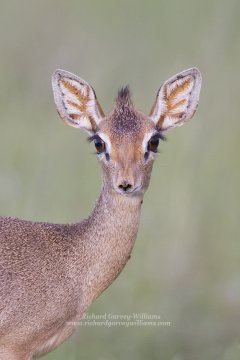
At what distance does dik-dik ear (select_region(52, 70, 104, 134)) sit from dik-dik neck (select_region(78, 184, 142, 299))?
570 millimetres

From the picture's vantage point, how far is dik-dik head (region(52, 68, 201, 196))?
8727 mm

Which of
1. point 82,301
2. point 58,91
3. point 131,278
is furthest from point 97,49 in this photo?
point 82,301

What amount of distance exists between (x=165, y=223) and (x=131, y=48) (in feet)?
8.04

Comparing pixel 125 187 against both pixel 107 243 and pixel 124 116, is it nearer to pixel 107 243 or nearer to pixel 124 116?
pixel 107 243

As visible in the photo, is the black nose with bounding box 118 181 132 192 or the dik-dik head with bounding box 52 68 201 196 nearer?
the black nose with bounding box 118 181 132 192

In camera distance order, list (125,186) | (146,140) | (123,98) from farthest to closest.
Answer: (123,98), (146,140), (125,186)

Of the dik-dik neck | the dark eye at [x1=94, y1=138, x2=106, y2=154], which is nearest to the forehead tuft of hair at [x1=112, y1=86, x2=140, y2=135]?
the dark eye at [x1=94, y1=138, x2=106, y2=154]

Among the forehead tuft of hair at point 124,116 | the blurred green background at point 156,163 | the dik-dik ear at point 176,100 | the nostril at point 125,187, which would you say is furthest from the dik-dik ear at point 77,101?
the blurred green background at point 156,163

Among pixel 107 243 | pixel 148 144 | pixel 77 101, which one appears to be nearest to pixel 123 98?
pixel 77 101

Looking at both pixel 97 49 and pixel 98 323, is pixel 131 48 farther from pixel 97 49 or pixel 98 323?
pixel 98 323

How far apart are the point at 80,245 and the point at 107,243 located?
190mm

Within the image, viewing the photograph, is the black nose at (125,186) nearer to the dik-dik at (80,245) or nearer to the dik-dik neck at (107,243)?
the dik-dik at (80,245)

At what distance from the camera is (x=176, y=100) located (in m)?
9.41

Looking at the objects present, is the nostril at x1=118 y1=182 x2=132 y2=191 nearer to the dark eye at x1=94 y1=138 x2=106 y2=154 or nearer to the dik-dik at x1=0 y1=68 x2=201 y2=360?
the dik-dik at x1=0 y1=68 x2=201 y2=360
